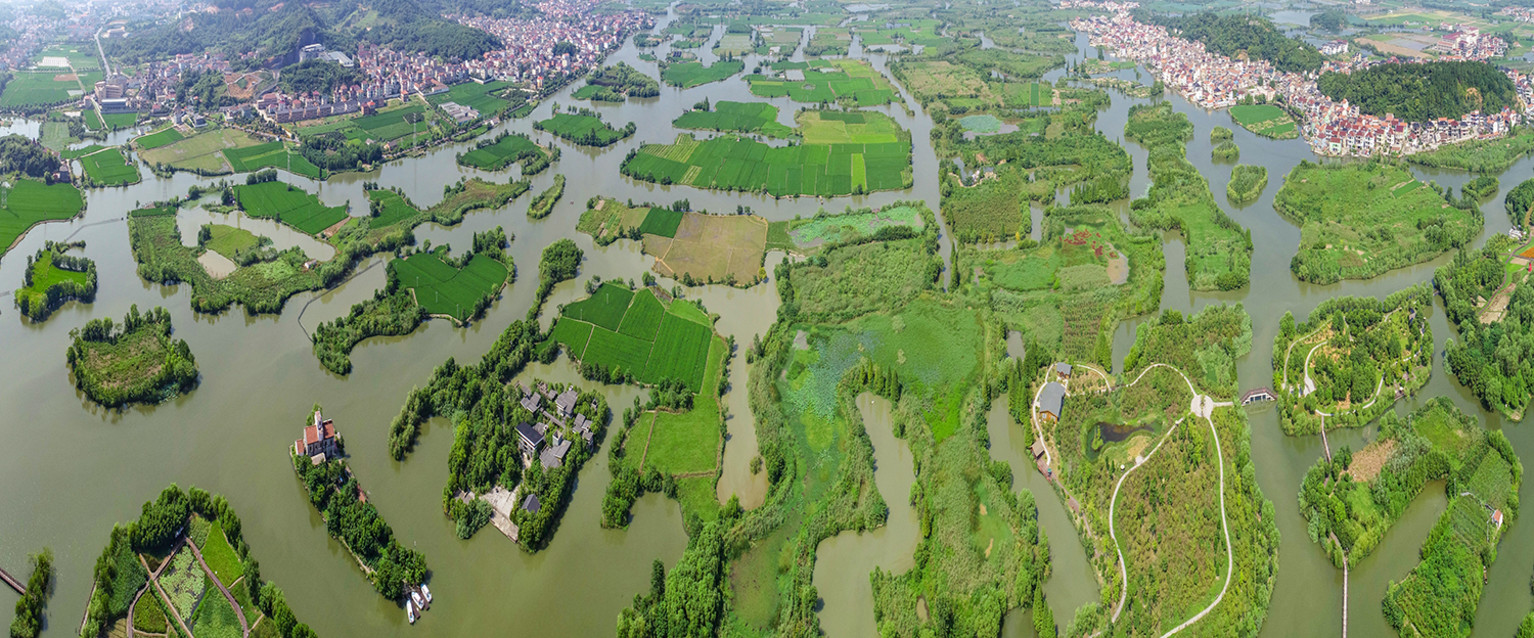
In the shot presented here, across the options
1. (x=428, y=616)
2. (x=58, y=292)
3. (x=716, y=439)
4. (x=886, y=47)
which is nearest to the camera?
(x=428, y=616)

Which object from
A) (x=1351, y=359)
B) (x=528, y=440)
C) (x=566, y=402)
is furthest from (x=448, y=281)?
(x=1351, y=359)

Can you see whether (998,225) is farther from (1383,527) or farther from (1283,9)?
(1283,9)

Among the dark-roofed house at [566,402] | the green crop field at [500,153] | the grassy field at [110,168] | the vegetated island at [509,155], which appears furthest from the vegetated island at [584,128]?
the dark-roofed house at [566,402]

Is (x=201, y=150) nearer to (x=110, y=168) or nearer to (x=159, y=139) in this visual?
(x=159, y=139)

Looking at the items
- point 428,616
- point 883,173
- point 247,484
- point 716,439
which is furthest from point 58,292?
point 883,173

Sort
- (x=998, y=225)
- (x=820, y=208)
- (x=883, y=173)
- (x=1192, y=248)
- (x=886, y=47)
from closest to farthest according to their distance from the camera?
(x=1192, y=248) < (x=998, y=225) < (x=820, y=208) < (x=883, y=173) < (x=886, y=47)
